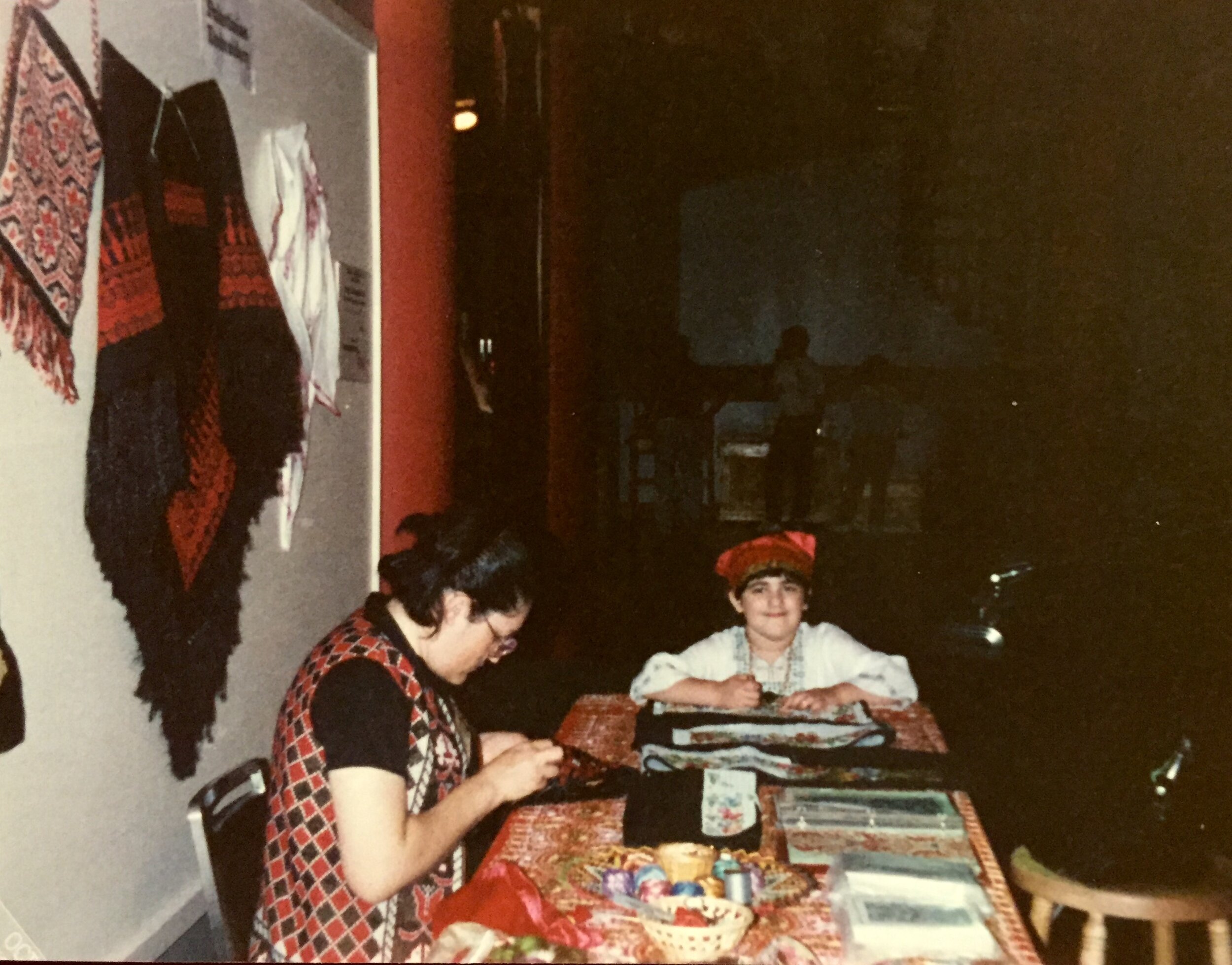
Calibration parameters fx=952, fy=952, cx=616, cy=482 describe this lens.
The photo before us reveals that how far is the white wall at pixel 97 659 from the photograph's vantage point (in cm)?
131

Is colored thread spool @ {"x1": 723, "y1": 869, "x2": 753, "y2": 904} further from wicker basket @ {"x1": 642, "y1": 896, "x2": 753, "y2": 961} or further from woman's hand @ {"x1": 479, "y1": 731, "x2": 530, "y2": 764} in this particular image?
woman's hand @ {"x1": 479, "y1": 731, "x2": 530, "y2": 764}

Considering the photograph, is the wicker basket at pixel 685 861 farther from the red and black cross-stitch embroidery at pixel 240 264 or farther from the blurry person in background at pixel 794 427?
the blurry person in background at pixel 794 427

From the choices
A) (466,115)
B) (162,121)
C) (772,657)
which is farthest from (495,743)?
(466,115)

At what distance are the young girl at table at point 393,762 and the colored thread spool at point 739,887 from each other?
39 cm

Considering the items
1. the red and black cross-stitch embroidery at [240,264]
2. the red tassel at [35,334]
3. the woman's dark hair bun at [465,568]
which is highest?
the red and black cross-stitch embroidery at [240,264]

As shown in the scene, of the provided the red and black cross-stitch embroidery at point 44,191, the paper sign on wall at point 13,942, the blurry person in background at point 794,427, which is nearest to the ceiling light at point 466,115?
the red and black cross-stitch embroidery at point 44,191

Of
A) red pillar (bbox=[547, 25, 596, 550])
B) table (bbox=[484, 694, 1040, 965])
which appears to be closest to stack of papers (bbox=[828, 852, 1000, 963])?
table (bbox=[484, 694, 1040, 965])

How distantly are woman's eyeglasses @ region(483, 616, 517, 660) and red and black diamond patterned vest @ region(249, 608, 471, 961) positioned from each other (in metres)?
0.14

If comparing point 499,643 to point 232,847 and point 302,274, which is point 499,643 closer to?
point 232,847

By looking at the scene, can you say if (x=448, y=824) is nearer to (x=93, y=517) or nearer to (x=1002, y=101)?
(x=93, y=517)

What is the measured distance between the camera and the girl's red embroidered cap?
7.87ft

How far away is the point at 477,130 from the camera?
13.7ft

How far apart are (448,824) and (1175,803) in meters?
1.69

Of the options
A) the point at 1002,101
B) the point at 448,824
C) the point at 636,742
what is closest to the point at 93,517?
the point at 448,824
